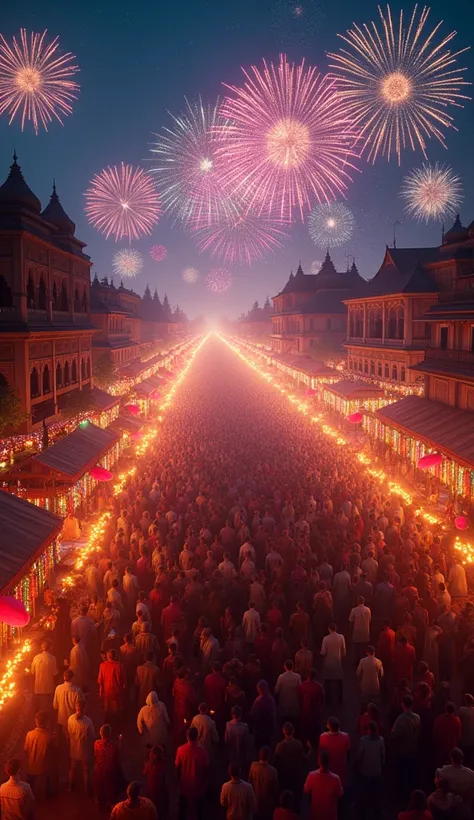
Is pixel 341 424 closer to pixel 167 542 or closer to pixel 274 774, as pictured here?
pixel 167 542

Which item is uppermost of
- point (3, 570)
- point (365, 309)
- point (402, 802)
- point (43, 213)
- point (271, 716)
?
point (43, 213)

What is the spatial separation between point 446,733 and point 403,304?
129 feet

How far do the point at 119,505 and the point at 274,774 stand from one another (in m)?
14.6

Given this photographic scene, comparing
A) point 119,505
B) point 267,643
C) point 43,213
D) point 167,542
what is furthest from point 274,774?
point 43,213

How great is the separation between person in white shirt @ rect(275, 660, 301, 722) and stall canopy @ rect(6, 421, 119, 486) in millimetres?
11633

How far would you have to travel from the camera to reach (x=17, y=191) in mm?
26328

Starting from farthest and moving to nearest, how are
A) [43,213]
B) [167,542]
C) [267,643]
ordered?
1. [43,213]
2. [167,542]
3. [267,643]

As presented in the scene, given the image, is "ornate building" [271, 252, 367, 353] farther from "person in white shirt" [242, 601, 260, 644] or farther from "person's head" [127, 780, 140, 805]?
"person's head" [127, 780, 140, 805]

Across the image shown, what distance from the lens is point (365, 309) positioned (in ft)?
176

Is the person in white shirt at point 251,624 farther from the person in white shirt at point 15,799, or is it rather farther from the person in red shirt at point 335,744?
the person in white shirt at point 15,799

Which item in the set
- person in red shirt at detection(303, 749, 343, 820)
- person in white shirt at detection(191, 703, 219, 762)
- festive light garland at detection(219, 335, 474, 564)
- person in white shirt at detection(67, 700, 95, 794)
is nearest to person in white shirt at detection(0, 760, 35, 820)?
person in white shirt at detection(67, 700, 95, 794)

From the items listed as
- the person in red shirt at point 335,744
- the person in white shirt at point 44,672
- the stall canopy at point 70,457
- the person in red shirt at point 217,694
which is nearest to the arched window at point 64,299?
the stall canopy at point 70,457

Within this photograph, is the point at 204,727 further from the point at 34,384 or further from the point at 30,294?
the point at 30,294

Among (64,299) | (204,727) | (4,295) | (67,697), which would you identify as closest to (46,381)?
(4,295)
